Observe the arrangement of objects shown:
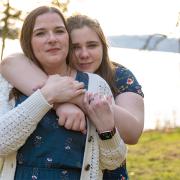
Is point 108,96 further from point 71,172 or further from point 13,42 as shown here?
point 13,42

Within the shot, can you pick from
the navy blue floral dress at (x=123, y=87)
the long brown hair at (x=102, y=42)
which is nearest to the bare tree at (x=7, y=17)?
the long brown hair at (x=102, y=42)

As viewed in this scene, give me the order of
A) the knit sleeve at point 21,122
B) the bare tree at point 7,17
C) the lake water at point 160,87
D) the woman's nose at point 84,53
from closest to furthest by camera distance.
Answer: the knit sleeve at point 21,122
the woman's nose at point 84,53
the bare tree at point 7,17
the lake water at point 160,87

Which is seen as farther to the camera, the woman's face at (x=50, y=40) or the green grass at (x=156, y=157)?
the green grass at (x=156, y=157)

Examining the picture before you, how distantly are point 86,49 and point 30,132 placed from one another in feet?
1.87

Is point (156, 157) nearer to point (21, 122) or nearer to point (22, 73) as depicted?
point (22, 73)

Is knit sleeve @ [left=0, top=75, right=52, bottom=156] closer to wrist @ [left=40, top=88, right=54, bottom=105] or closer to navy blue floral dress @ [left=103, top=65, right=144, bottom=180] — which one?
wrist @ [left=40, top=88, right=54, bottom=105]

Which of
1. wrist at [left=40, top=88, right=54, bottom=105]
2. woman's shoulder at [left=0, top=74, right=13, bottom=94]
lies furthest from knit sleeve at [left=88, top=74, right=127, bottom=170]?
woman's shoulder at [left=0, top=74, right=13, bottom=94]

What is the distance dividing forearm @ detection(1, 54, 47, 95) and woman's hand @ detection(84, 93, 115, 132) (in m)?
0.24

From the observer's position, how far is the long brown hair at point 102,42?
2908 millimetres

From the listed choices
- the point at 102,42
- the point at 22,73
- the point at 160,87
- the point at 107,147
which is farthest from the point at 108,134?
the point at 160,87

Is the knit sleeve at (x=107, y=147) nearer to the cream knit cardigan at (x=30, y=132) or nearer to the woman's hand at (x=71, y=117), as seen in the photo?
the cream knit cardigan at (x=30, y=132)

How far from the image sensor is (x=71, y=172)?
2609 mm

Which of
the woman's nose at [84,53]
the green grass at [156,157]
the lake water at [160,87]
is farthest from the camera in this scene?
the lake water at [160,87]

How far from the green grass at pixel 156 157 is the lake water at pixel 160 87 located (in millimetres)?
602
